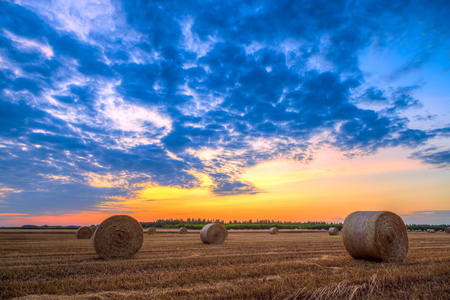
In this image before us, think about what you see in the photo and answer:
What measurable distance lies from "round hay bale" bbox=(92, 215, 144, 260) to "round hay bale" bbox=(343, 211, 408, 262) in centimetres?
855

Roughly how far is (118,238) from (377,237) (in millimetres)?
9882

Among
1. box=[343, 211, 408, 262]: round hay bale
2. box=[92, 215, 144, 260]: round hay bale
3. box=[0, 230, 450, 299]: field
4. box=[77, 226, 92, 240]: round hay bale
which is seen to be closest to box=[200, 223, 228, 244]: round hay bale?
box=[92, 215, 144, 260]: round hay bale

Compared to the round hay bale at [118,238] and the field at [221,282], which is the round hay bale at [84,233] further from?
the field at [221,282]

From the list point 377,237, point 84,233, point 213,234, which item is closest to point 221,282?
point 377,237

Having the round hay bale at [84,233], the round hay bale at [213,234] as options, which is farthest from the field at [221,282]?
the round hay bale at [84,233]

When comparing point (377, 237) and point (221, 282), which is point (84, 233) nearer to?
point (221, 282)

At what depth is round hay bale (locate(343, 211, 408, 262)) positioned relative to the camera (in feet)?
32.6

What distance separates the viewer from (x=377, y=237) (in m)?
9.95

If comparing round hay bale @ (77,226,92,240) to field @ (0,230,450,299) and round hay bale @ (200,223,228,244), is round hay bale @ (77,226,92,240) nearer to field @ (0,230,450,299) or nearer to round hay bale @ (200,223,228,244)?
round hay bale @ (200,223,228,244)

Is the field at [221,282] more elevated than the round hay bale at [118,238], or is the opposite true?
the round hay bale at [118,238]

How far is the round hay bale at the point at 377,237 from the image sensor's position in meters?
9.94

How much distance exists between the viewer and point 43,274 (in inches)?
295

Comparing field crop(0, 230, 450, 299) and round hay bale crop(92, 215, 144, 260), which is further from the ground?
round hay bale crop(92, 215, 144, 260)

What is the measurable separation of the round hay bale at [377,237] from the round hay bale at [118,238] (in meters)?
8.55
